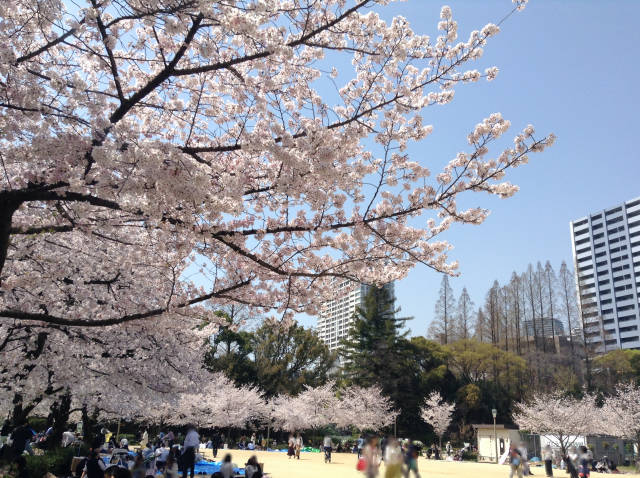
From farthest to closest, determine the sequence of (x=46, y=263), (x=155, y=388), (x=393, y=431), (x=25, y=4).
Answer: (x=393, y=431)
(x=155, y=388)
(x=46, y=263)
(x=25, y=4)

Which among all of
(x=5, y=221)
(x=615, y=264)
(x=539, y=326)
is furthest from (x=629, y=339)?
(x=5, y=221)

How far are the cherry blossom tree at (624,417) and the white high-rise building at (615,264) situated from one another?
51.5 metres

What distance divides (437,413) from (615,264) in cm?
6814

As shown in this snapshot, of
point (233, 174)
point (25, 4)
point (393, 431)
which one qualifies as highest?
point (25, 4)

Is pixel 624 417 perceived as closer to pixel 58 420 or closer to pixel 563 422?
pixel 563 422

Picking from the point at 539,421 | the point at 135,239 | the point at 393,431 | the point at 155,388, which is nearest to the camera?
the point at 135,239

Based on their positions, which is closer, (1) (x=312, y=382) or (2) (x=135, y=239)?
(2) (x=135, y=239)

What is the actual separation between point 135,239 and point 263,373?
3346 centimetres

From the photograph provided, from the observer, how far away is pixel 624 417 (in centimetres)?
2847

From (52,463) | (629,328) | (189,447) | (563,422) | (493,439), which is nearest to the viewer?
(189,447)

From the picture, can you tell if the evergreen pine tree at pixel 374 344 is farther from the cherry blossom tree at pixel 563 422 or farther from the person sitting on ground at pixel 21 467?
the person sitting on ground at pixel 21 467

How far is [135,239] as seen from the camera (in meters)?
8.79

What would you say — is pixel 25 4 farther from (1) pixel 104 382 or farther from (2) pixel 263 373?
(2) pixel 263 373

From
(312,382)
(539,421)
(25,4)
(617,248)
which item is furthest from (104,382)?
(617,248)
